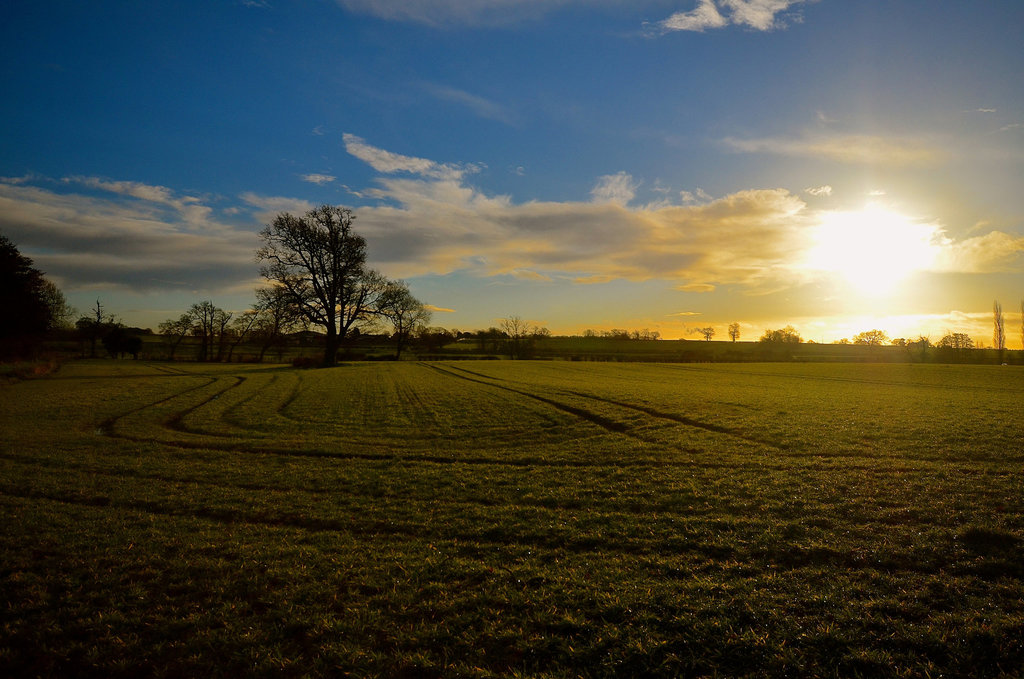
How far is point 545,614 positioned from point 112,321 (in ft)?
409

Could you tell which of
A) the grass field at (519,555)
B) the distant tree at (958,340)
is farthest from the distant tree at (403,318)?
the distant tree at (958,340)

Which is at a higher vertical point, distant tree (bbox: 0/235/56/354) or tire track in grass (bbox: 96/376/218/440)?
distant tree (bbox: 0/235/56/354)

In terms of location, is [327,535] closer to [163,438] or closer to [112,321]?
[163,438]

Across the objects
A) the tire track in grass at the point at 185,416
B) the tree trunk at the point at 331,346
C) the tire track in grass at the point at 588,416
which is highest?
the tree trunk at the point at 331,346

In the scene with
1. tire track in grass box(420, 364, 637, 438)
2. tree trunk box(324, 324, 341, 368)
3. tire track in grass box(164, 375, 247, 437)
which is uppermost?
tree trunk box(324, 324, 341, 368)

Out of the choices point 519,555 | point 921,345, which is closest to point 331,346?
point 519,555

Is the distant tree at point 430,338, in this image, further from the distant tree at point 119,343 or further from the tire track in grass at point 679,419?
the tire track in grass at point 679,419

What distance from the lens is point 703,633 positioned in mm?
6133

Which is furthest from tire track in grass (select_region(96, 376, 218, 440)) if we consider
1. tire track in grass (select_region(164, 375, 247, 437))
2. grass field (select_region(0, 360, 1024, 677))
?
tire track in grass (select_region(164, 375, 247, 437))

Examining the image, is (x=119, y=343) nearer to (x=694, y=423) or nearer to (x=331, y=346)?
(x=331, y=346)

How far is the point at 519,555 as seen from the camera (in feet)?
28.2

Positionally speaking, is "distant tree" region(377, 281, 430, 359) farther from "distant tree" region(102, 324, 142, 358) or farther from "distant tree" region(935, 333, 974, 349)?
"distant tree" region(935, 333, 974, 349)

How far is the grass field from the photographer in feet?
19.3

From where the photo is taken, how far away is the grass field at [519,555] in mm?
5895
